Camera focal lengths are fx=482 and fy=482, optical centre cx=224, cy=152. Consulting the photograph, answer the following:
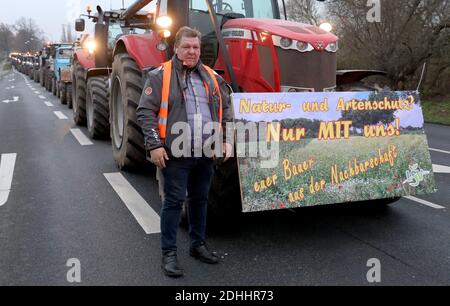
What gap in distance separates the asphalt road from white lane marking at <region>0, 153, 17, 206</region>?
50 mm

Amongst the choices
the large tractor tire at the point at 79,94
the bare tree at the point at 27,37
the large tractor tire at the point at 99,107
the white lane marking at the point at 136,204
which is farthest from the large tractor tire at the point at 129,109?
the bare tree at the point at 27,37

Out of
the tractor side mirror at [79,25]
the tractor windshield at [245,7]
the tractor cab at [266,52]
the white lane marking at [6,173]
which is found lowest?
the white lane marking at [6,173]

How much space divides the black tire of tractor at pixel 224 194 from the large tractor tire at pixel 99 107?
511cm

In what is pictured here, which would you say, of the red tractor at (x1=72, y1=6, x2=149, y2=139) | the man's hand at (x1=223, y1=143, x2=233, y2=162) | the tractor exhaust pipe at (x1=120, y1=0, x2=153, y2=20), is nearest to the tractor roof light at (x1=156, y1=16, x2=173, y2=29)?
the tractor exhaust pipe at (x1=120, y1=0, x2=153, y2=20)

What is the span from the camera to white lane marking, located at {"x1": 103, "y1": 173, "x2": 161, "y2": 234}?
4.68 m

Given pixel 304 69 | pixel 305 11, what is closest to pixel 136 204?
pixel 304 69

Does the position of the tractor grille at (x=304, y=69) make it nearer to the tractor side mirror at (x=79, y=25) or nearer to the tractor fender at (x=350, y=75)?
the tractor fender at (x=350, y=75)

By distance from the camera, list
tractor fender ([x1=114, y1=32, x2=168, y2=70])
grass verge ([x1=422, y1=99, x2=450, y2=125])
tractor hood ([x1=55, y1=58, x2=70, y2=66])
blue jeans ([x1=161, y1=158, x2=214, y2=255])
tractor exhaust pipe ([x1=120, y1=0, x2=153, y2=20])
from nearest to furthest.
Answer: blue jeans ([x1=161, y1=158, x2=214, y2=255]) → tractor fender ([x1=114, y1=32, x2=168, y2=70]) → tractor exhaust pipe ([x1=120, y1=0, x2=153, y2=20]) → grass verge ([x1=422, y1=99, x2=450, y2=125]) → tractor hood ([x1=55, y1=58, x2=70, y2=66])

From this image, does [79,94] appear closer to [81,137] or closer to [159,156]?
[81,137]

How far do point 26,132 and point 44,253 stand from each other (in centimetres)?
720

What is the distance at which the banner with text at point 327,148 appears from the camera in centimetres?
382

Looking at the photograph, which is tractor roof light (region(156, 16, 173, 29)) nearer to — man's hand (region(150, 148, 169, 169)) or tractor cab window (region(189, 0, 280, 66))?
tractor cab window (region(189, 0, 280, 66))

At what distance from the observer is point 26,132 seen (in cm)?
1049
